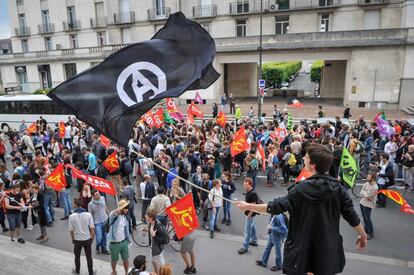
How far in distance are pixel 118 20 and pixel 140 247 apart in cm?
3426

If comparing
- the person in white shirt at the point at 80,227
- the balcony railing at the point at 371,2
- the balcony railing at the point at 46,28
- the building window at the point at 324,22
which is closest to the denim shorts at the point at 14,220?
the person in white shirt at the point at 80,227

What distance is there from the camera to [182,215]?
6.09 m

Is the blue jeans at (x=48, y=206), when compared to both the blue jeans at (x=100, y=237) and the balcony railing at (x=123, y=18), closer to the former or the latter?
the blue jeans at (x=100, y=237)

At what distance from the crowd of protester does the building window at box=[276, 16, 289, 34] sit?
59.9 ft

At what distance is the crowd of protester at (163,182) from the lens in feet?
21.1

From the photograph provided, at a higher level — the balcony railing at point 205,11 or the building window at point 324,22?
the balcony railing at point 205,11

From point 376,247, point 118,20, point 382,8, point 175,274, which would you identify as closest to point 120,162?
point 175,274

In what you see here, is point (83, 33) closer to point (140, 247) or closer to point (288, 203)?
point (140, 247)

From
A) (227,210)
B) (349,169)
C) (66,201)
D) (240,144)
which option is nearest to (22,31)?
(66,201)

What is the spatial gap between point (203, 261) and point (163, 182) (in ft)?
12.9

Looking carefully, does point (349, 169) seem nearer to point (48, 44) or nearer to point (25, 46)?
point (48, 44)

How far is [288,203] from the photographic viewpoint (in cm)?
276

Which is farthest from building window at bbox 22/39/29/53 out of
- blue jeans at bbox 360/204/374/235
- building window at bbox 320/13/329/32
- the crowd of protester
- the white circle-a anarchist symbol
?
blue jeans at bbox 360/204/374/235

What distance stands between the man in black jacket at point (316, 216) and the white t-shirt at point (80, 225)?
4664 millimetres
